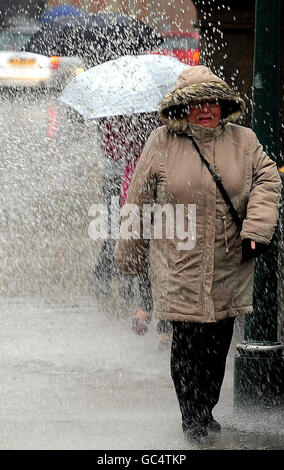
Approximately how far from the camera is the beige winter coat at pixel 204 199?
5.79m

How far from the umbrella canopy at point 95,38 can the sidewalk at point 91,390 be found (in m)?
4.75

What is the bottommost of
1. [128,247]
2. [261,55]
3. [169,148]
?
[128,247]

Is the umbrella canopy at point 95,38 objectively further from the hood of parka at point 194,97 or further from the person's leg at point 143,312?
the hood of parka at point 194,97

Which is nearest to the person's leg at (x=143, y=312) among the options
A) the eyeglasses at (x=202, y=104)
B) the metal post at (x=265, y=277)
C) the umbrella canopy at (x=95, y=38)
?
the metal post at (x=265, y=277)

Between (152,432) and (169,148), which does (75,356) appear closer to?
(152,432)

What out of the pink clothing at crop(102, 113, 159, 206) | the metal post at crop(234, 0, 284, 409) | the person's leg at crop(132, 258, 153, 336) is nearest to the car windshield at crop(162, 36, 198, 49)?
the pink clothing at crop(102, 113, 159, 206)

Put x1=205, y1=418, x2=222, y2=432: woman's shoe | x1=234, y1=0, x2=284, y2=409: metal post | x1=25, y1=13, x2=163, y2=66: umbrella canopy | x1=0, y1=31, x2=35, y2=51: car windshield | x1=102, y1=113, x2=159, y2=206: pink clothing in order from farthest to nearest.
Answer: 1. x1=0, y1=31, x2=35, y2=51: car windshield
2. x1=25, y1=13, x2=163, y2=66: umbrella canopy
3. x1=102, y1=113, x2=159, y2=206: pink clothing
4. x1=234, y1=0, x2=284, y2=409: metal post
5. x1=205, y1=418, x2=222, y2=432: woman's shoe

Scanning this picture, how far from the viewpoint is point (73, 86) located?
31.4 ft

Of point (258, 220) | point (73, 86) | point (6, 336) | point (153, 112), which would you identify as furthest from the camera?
point (73, 86)

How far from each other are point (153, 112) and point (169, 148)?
3.11 meters

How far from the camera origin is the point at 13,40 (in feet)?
79.0

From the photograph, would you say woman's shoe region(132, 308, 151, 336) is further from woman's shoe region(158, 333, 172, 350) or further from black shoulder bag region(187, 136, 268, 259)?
black shoulder bag region(187, 136, 268, 259)

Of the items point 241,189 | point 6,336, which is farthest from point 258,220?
point 6,336

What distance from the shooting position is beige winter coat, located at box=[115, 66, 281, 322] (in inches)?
228
